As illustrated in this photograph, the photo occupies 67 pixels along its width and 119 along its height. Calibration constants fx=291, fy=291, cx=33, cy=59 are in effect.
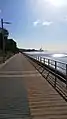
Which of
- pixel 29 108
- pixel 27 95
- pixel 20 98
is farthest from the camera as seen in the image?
pixel 27 95

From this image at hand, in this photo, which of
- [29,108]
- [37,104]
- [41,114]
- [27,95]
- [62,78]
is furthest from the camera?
[62,78]

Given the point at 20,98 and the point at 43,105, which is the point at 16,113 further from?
the point at 20,98

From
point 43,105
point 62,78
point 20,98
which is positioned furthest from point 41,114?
point 62,78

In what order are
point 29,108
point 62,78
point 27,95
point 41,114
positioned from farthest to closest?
1. point 62,78
2. point 27,95
3. point 29,108
4. point 41,114

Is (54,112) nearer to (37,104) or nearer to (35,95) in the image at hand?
(37,104)

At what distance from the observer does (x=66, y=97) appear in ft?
37.1

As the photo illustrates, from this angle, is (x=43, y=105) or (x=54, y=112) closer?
(x=54, y=112)

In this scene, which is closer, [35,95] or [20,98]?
[20,98]

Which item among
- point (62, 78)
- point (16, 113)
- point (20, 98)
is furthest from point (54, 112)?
point (62, 78)

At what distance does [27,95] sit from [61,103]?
223cm

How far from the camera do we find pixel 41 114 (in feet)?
28.0

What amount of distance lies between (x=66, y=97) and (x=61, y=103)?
3.80 feet

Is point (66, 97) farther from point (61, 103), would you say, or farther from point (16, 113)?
point (16, 113)

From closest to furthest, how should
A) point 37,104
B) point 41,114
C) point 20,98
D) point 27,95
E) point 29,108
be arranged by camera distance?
point 41,114 → point 29,108 → point 37,104 → point 20,98 → point 27,95
